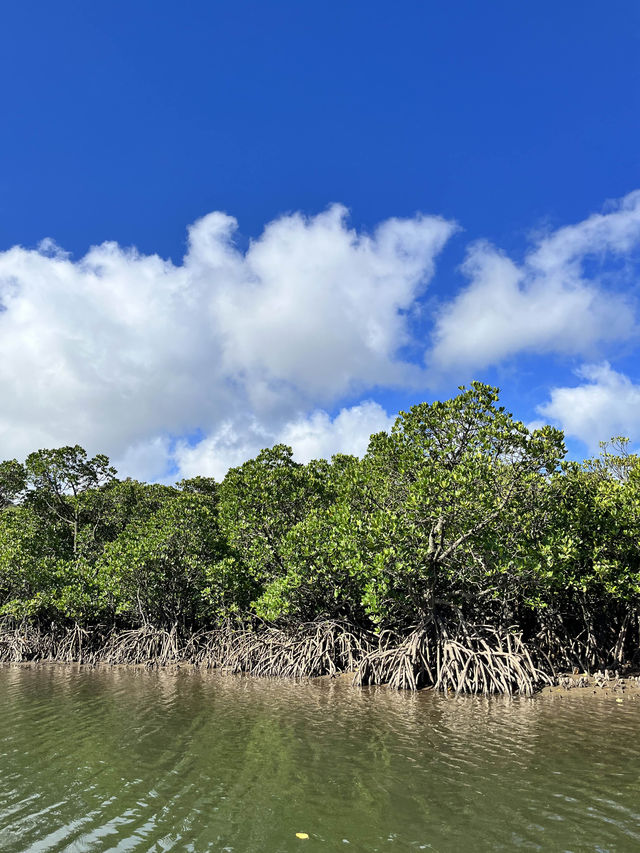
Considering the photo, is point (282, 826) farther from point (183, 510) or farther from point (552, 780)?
point (183, 510)

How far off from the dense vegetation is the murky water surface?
2917 mm

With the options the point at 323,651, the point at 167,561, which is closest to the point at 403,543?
the point at 323,651

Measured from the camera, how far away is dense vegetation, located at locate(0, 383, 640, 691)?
15.2 metres

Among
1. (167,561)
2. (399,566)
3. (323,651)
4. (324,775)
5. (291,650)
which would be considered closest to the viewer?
(324,775)

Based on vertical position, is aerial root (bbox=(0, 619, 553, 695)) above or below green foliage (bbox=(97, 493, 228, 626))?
below

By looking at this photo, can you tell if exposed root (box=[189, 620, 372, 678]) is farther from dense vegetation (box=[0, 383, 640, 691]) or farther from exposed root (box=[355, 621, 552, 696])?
exposed root (box=[355, 621, 552, 696])

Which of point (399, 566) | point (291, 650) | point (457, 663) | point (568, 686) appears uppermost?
point (399, 566)

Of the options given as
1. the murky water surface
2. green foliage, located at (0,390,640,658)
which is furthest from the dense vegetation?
the murky water surface

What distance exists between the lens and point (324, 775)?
27.7 ft

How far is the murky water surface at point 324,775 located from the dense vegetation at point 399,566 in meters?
2.92

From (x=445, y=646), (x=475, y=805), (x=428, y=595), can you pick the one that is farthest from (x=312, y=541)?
(x=475, y=805)

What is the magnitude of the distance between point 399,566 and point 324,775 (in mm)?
7008

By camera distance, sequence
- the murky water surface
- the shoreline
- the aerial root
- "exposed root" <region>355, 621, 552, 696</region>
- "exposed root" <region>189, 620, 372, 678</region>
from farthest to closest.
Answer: "exposed root" <region>189, 620, 372, 678</region> → the aerial root → "exposed root" <region>355, 621, 552, 696</region> → the shoreline → the murky water surface

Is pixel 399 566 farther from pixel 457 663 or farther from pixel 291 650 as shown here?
pixel 291 650
